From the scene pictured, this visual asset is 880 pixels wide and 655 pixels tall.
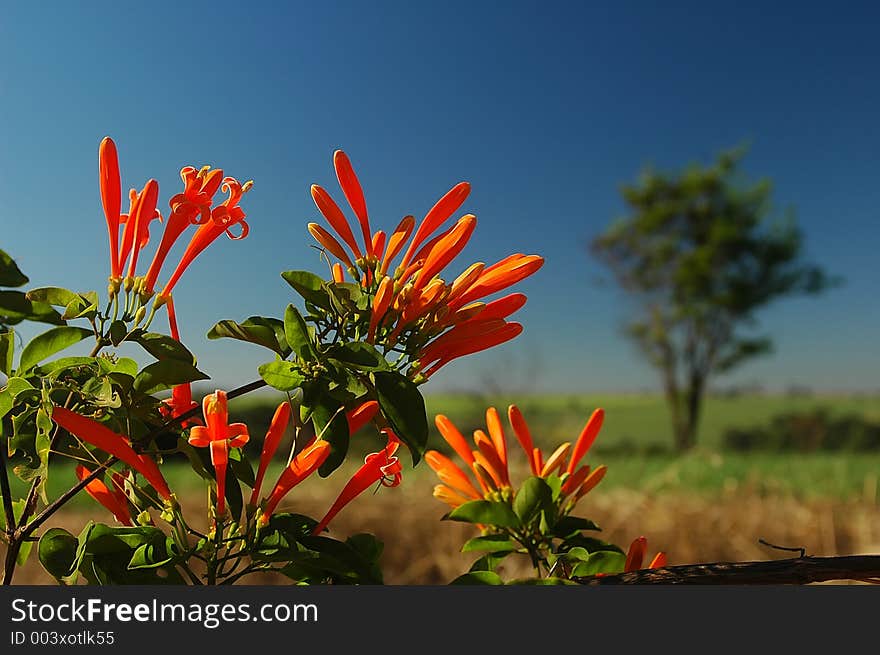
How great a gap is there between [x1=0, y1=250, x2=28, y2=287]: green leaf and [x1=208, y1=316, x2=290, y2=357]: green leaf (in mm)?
92

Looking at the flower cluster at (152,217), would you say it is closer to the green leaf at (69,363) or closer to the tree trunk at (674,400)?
the green leaf at (69,363)

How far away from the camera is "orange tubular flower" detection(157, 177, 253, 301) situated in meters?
0.36

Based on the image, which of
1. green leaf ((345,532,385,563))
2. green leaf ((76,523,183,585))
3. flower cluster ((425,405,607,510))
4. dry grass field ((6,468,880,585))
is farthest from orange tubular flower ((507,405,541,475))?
dry grass field ((6,468,880,585))

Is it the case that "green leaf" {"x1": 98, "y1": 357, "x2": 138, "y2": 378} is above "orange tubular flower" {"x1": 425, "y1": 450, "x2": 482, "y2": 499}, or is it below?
above

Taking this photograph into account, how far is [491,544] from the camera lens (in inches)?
17.5

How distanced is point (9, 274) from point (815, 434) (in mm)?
6901

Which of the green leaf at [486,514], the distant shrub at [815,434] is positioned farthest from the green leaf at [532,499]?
the distant shrub at [815,434]

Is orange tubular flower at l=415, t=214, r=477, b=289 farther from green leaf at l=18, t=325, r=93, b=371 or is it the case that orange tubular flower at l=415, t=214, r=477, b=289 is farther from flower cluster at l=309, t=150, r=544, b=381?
green leaf at l=18, t=325, r=93, b=371

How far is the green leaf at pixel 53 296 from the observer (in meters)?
0.33

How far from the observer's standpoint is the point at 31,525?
321 millimetres

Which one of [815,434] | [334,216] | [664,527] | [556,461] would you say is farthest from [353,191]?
[815,434]

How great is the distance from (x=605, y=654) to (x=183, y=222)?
0.27 metres

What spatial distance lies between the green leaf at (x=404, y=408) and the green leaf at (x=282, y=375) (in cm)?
3

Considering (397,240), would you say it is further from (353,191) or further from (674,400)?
(674,400)
